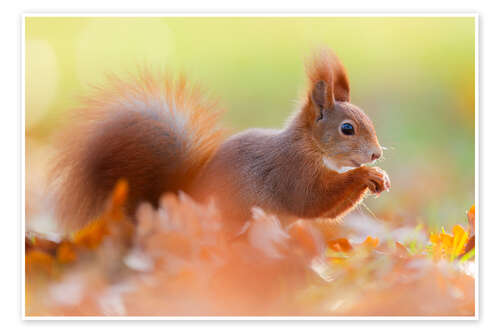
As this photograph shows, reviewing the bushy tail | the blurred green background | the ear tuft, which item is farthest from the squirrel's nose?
the bushy tail

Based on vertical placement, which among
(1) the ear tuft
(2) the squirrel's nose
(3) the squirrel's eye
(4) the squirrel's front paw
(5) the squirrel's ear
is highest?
(1) the ear tuft

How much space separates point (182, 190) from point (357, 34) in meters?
0.84

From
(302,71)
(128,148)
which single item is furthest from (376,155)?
(128,148)

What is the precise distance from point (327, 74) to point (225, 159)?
1.38 feet

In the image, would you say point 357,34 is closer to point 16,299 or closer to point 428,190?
point 428,190

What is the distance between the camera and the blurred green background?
182 cm

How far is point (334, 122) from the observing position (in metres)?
1.71

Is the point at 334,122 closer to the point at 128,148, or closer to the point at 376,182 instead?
the point at 376,182

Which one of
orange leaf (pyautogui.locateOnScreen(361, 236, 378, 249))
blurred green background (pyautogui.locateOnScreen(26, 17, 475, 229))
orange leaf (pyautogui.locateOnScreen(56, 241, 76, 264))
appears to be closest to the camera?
orange leaf (pyautogui.locateOnScreen(56, 241, 76, 264))

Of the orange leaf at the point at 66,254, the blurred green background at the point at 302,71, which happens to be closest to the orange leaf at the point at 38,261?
the orange leaf at the point at 66,254

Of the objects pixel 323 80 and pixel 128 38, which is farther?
pixel 128 38

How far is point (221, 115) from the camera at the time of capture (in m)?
1.88

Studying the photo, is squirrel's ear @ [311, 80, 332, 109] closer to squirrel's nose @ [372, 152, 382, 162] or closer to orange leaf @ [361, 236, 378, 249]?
squirrel's nose @ [372, 152, 382, 162]
